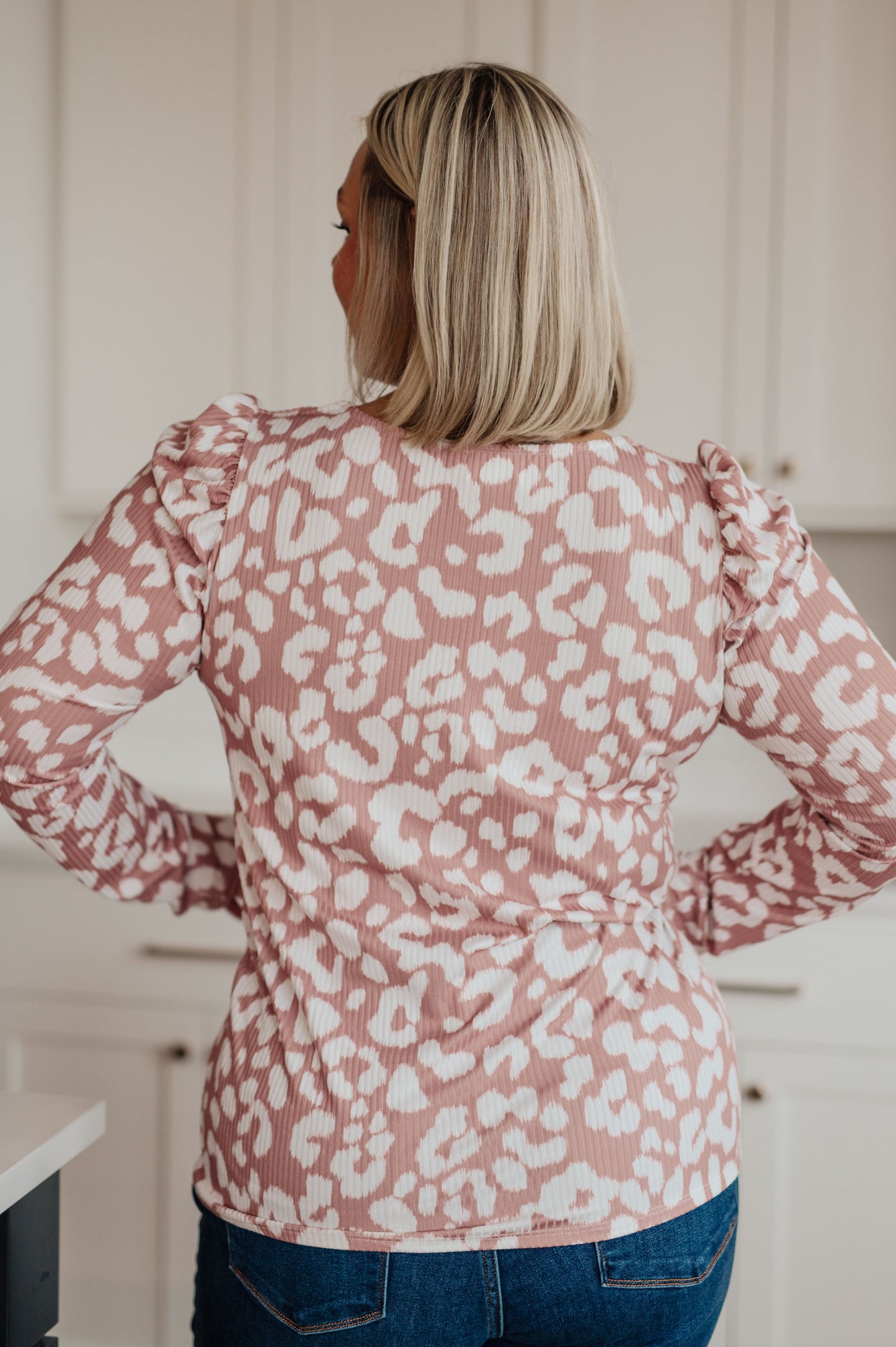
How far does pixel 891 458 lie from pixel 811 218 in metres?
0.38

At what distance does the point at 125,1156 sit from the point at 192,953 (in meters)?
0.32

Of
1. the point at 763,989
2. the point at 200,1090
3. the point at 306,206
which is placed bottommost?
the point at 200,1090

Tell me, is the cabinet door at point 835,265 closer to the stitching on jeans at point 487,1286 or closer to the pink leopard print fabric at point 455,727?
the pink leopard print fabric at point 455,727

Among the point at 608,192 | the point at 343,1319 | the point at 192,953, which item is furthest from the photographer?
the point at 608,192

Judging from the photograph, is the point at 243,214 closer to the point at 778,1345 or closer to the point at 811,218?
the point at 811,218

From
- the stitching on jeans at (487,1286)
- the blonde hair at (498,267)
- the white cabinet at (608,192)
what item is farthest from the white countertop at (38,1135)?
the white cabinet at (608,192)

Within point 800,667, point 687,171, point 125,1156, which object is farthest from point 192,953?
point 687,171

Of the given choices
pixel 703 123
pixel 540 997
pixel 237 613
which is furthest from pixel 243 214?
pixel 540 997

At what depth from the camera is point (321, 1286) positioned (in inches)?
27.7

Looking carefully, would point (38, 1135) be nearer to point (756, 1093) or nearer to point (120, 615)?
point (120, 615)

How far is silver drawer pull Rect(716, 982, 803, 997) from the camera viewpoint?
1543mm

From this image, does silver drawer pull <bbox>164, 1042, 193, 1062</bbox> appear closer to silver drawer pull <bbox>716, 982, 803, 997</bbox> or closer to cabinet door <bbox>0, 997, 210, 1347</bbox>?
cabinet door <bbox>0, 997, 210, 1347</bbox>

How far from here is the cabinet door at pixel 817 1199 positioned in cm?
153

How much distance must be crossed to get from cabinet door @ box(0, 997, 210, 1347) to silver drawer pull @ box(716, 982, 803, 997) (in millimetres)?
704
